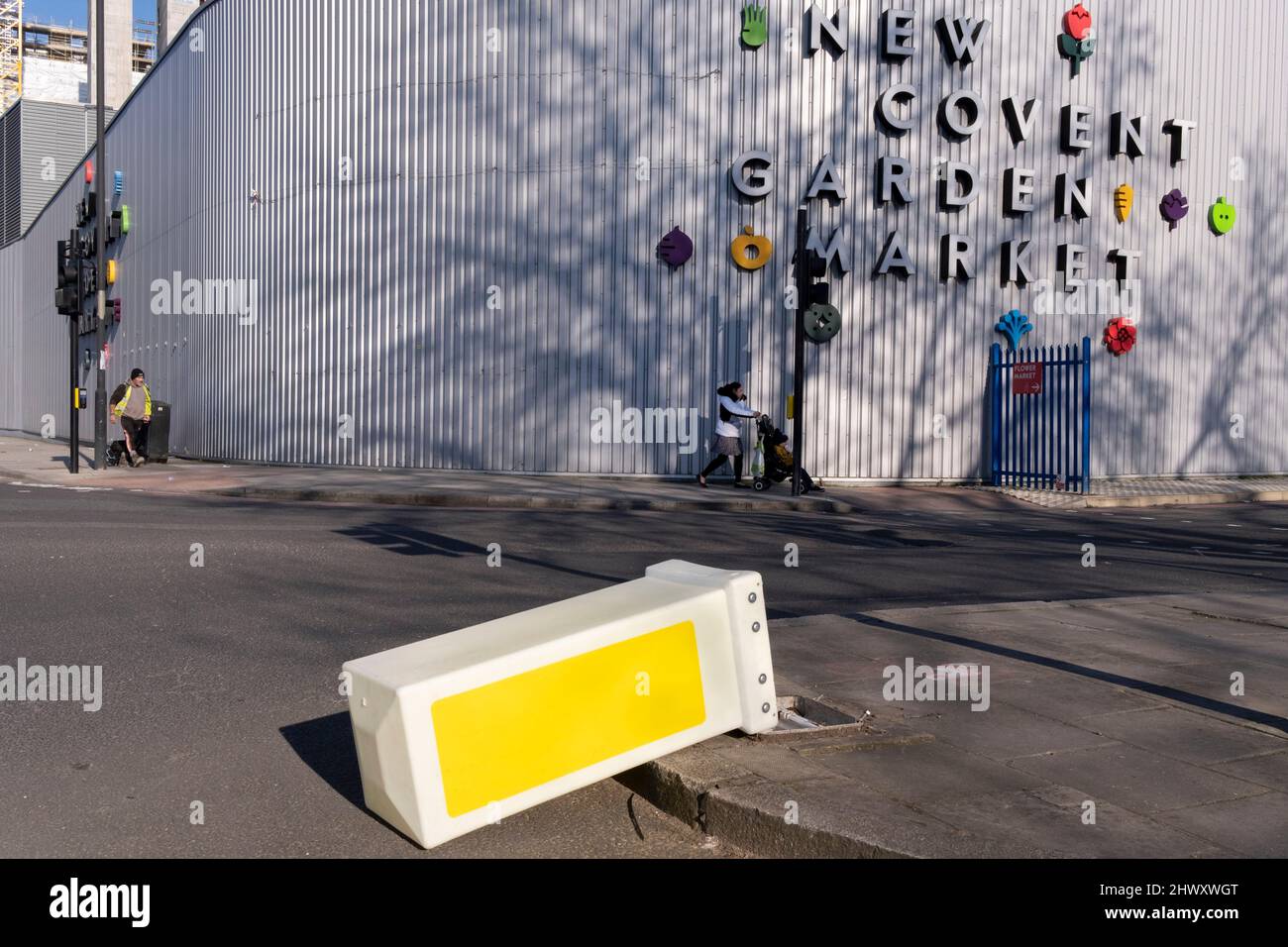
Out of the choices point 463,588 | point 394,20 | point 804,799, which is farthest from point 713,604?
point 394,20

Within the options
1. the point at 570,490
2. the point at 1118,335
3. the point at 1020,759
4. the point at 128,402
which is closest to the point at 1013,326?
the point at 1118,335

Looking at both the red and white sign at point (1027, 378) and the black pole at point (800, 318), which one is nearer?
the black pole at point (800, 318)

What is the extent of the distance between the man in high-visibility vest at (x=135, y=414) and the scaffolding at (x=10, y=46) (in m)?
85.2

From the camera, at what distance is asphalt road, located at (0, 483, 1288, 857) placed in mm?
4531

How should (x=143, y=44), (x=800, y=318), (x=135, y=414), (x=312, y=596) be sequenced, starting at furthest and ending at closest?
(x=143, y=44) < (x=135, y=414) < (x=800, y=318) < (x=312, y=596)

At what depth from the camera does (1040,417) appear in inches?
894

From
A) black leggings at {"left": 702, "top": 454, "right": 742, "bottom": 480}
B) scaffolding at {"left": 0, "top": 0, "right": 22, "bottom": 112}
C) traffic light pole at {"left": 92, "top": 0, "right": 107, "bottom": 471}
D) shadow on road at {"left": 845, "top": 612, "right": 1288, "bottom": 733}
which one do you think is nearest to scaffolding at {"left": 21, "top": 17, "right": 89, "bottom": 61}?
scaffolding at {"left": 0, "top": 0, "right": 22, "bottom": 112}

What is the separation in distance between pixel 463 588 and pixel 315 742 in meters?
4.09

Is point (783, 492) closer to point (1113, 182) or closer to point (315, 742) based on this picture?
point (1113, 182)

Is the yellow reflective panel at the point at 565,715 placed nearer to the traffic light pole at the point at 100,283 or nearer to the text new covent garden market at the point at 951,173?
the text new covent garden market at the point at 951,173

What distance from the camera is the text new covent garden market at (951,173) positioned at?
22.0 metres

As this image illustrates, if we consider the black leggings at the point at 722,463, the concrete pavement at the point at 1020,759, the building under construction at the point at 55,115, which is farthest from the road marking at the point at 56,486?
the building under construction at the point at 55,115

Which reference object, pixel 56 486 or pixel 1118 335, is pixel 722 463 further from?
pixel 56 486

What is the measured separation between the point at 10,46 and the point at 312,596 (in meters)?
105
